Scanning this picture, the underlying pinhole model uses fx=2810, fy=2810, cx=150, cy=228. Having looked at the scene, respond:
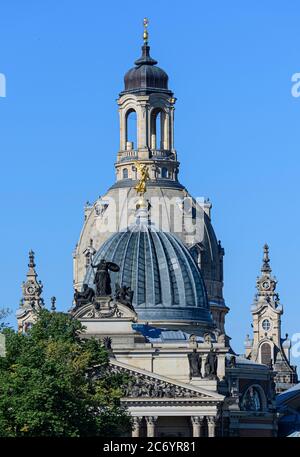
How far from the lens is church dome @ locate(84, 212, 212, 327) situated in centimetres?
19212

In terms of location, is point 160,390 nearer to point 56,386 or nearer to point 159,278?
point 159,278

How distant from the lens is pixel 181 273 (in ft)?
638

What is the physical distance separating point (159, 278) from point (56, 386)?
81.2m

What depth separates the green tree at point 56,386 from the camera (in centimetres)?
11012

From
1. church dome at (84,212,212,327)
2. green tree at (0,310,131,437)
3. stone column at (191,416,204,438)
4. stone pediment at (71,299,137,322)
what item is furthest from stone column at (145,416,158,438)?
green tree at (0,310,131,437)

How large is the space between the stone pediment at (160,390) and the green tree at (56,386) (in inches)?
1203

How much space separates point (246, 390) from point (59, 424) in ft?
283

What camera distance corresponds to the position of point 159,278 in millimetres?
194000

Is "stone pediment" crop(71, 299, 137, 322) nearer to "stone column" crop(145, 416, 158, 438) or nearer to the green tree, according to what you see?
"stone column" crop(145, 416, 158, 438)

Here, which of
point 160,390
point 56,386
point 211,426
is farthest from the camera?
point 160,390

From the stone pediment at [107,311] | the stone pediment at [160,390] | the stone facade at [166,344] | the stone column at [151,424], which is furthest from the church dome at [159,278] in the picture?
the stone column at [151,424]

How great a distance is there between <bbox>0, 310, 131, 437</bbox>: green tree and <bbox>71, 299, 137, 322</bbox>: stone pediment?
35385 millimetres

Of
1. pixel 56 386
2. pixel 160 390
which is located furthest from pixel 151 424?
pixel 56 386
